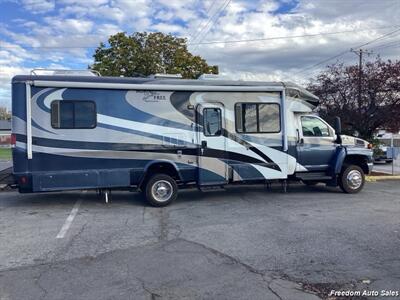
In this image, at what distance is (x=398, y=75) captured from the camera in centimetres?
1747

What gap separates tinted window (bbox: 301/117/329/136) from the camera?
467 inches

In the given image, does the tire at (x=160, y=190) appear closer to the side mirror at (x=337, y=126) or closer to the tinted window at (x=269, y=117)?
the tinted window at (x=269, y=117)

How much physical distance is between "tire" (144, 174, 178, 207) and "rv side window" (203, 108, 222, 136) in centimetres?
153

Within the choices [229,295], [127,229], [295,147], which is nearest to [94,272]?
[229,295]

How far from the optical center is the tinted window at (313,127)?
38.9 ft

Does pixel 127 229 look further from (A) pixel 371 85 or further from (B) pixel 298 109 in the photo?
(A) pixel 371 85

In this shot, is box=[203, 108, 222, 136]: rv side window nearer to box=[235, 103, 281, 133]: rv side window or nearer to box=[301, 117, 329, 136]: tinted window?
box=[235, 103, 281, 133]: rv side window

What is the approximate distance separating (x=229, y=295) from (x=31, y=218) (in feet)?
19.3

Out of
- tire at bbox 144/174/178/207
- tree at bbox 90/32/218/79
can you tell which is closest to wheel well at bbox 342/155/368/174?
tire at bbox 144/174/178/207

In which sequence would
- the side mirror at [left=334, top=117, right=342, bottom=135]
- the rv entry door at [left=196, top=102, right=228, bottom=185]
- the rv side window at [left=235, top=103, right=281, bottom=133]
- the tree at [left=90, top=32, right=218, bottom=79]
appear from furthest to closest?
1. the tree at [left=90, top=32, right=218, bottom=79]
2. the side mirror at [left=334, top=117, right=342, bottom=135]
3. the rv side window at [left=235, top=103, right=281, bottom=133]
4. the rv entry door at [left=196, top=102, right=228, bottom=185]

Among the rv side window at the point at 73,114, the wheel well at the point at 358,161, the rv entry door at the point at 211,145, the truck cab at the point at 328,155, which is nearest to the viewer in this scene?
the rv side window at the point at 73,114

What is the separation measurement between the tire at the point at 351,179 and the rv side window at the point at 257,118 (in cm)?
245

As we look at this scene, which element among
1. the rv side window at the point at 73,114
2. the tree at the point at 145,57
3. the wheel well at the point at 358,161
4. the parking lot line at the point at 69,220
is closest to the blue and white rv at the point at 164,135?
the rv side window at the point at 73,114

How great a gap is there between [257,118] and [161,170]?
2.87 metres
